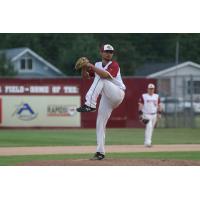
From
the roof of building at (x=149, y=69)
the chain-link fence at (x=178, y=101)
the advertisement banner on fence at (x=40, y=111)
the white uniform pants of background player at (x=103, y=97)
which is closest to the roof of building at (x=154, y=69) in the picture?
the roof of building at (x=149, y=69)

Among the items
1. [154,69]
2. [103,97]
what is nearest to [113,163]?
[103,97]

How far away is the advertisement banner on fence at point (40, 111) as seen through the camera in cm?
3381

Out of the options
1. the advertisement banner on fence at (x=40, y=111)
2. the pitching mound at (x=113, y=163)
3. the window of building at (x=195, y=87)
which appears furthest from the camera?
the window of building at (x=195, y=87)

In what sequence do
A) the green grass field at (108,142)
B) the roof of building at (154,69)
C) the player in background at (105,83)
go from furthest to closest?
the roof of building at (154,69) < the green grass field at (108,142) < the player in background at (105,83)

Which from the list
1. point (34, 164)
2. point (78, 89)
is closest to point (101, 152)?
point (34, 164)

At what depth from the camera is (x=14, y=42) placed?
2820 inches

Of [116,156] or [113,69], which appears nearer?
[113,69]

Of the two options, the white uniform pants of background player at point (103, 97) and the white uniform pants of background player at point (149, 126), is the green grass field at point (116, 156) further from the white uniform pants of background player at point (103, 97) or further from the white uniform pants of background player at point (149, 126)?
the white uniform pants of background player at point (149, 126)

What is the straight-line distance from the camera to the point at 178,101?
3694cm

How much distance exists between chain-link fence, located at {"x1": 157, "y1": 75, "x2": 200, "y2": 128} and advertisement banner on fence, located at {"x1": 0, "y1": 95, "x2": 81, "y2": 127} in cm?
517

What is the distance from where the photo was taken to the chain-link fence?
35.5 meters

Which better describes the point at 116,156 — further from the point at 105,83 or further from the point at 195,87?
the point at 195,87

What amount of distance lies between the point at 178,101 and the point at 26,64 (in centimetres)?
3561

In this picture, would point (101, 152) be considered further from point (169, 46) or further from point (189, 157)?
point (169, 46)
